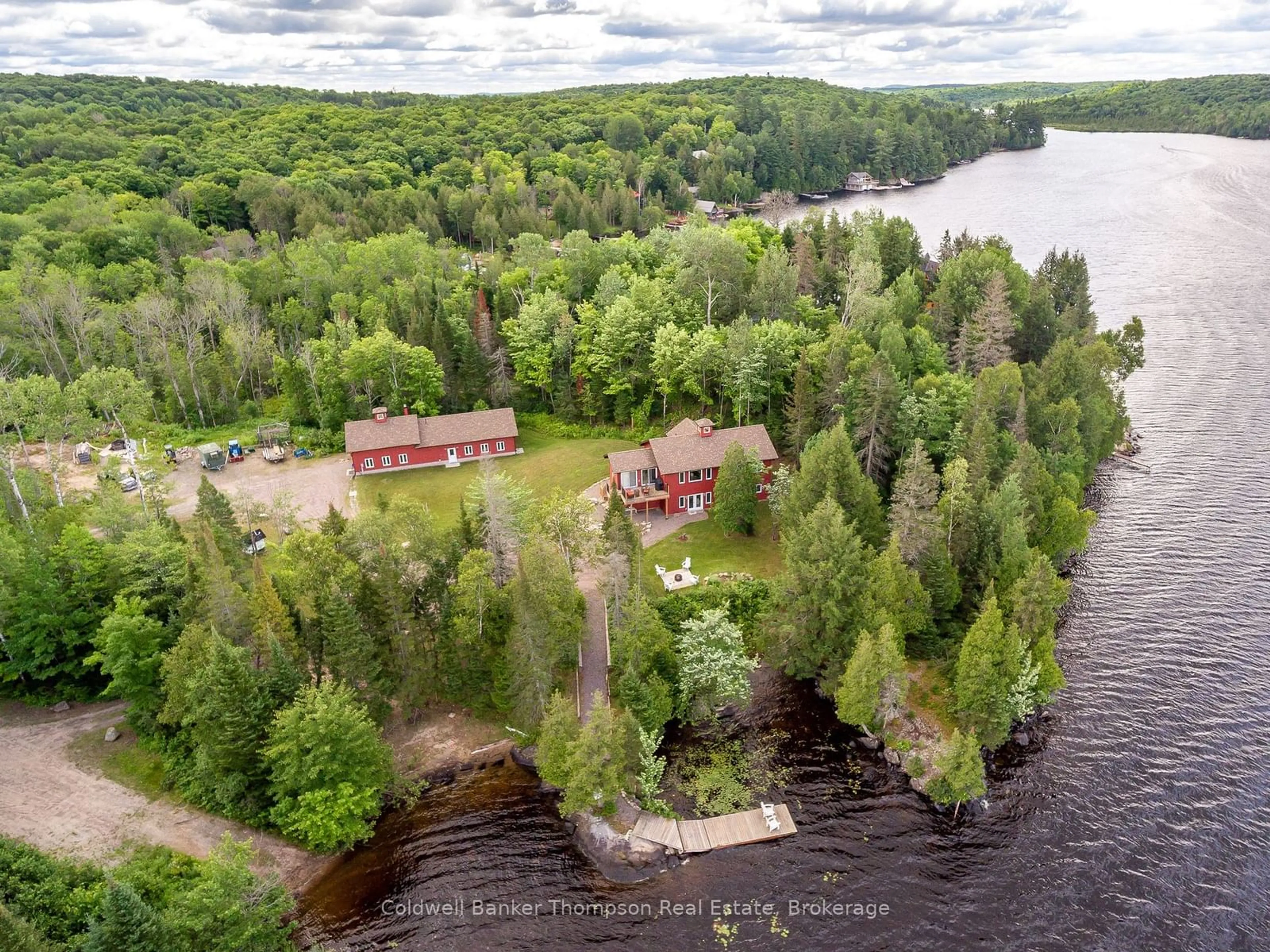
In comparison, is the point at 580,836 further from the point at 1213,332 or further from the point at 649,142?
the point at 649,142

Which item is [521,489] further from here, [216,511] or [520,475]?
[216,511]

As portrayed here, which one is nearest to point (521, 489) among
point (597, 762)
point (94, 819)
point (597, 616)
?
point (597, 616)

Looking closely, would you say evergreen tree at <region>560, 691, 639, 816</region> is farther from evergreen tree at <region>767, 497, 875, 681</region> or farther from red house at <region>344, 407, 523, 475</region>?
red house at <region>344, 407, 523, 475</region>

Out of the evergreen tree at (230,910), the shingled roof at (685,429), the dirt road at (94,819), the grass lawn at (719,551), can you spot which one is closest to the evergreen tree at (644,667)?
the grass lawn at (719,551)

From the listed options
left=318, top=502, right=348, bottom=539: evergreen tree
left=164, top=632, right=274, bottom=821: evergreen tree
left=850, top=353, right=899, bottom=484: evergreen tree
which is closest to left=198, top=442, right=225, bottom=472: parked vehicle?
left=318, top=502, right=348, bottom=539: evergreen tree

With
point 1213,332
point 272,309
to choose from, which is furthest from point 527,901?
point 1213,332

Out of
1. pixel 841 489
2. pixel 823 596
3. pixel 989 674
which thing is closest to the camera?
pixel 989 674

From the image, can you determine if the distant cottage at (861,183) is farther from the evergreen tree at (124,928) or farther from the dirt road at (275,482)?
the evergreen tree at (124,928)
